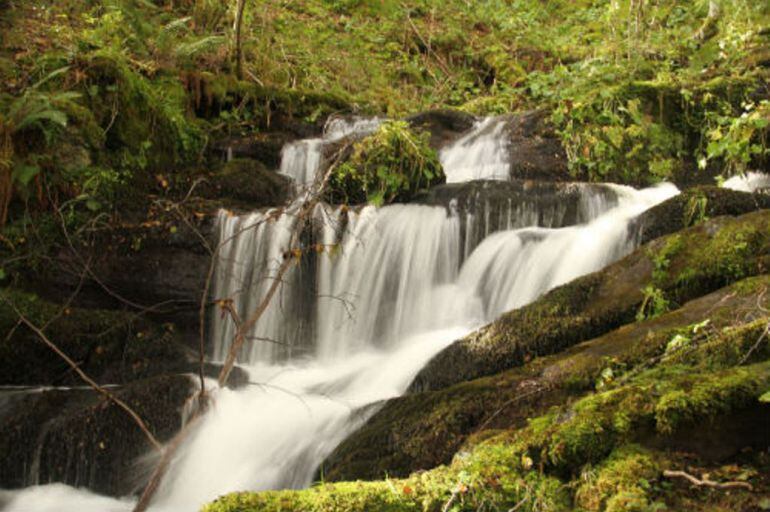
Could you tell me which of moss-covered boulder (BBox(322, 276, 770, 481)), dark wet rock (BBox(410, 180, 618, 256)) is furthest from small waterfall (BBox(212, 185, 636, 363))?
moss-covered boulder (BBox(322, 276, 770, 481))

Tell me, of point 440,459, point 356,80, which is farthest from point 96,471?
point 356,80

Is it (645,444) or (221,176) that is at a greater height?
(221,176)

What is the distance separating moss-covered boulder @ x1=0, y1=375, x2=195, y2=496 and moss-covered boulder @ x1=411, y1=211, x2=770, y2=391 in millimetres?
2009

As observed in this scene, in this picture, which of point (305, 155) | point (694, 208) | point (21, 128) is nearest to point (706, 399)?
point (694, 208)

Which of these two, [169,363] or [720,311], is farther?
[169,363]

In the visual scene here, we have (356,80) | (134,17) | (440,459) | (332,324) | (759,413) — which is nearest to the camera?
(759,413)

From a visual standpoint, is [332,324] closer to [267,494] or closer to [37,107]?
[37,107]

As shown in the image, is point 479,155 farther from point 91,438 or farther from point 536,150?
point 91,438

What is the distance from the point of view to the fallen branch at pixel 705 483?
7.72 feet

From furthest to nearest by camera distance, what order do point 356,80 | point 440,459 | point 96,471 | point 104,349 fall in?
point 356,80 < point 104,349 < point 96,471 < point 440,459

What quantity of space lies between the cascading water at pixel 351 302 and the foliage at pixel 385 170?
360 mm

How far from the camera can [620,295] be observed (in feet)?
15.5

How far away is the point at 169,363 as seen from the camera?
6.68 metres

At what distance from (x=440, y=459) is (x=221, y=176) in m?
5.78
